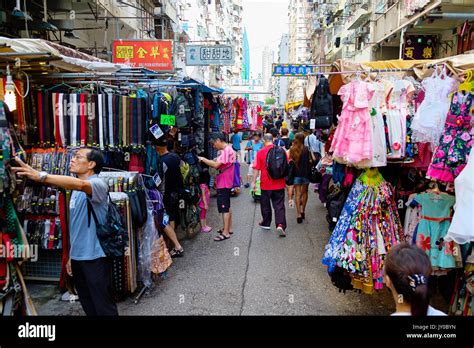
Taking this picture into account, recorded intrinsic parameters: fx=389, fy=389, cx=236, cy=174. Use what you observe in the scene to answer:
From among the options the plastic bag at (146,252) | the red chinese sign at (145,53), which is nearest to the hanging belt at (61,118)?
the plastic bag at (146,252)

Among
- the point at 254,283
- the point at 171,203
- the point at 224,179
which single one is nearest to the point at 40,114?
the point at 171,203

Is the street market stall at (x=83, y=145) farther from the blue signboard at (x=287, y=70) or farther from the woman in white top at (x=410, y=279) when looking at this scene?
the blue signboard at (x=287, y=70)

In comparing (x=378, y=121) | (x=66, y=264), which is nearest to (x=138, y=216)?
(x=66, y=264)

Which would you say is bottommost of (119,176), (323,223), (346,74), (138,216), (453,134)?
(323,223)

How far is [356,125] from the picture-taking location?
438 cm

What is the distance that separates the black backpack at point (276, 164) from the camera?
7.17m

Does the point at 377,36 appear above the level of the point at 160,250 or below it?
above

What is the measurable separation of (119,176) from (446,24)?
1470 cm

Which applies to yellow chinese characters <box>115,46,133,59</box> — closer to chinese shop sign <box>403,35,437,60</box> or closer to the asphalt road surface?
the asphalt road surface

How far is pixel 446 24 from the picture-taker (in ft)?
47.9

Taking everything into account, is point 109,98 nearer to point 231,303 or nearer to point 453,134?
point 231,303

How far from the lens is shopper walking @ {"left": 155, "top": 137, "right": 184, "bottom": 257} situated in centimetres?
610

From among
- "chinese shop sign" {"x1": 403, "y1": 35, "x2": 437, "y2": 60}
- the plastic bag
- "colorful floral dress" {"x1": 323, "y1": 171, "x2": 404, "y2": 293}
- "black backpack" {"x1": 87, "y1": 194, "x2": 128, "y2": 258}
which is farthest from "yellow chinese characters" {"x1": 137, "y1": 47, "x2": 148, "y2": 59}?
"chinese shop sign" {"x1": 403, "y1": 35, "x2": 437, "y2": 60}

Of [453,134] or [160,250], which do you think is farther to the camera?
[160,250]
